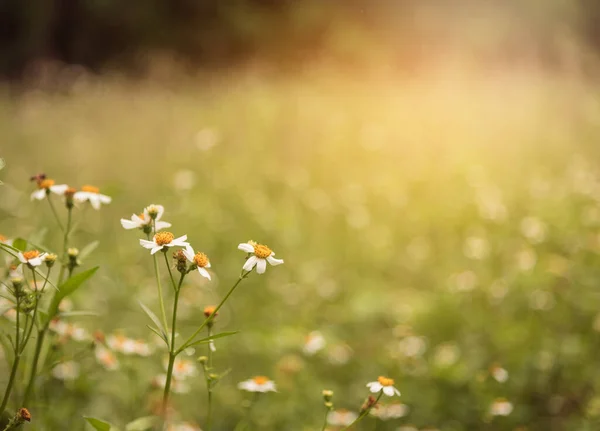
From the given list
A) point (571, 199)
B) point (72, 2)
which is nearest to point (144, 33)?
point (72, 2)

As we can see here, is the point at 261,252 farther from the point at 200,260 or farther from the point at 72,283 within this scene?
the point at 72,283

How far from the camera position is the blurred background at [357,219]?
1.67 meters

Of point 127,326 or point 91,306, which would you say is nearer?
point 91,306

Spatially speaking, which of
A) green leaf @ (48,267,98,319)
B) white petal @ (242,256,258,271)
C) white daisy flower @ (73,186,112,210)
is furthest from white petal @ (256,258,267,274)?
white daisy flower @ (73,186,112,210)

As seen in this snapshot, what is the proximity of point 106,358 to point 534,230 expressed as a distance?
149 cm

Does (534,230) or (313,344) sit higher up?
(534,230)

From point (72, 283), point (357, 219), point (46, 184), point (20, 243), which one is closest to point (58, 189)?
point (46, 184)

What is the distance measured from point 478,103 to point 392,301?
9.19ft

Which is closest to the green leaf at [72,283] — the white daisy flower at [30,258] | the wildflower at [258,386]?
the white daisy flower at [30,258]

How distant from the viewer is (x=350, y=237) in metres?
2.79

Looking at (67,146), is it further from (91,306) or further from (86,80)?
(91,306)

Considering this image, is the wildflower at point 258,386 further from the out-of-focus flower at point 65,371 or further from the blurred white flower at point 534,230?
the blurred white flower at point 534,230

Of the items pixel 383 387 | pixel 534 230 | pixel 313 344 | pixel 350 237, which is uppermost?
pixel 350 237

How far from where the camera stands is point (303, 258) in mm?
2559
